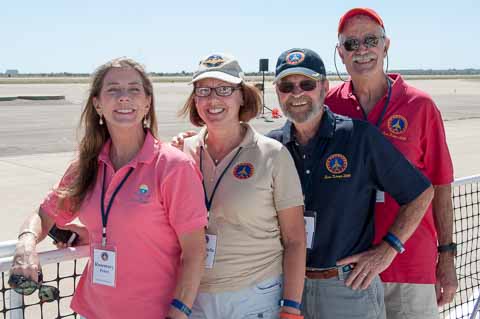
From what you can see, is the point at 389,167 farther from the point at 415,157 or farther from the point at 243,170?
the point at 243,170

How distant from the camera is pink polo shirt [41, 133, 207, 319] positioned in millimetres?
2322

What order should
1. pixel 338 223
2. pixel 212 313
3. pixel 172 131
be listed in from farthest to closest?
pixel 172 131, pixel 338 223, pixel 212 313

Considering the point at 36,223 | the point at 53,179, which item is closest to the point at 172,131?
the point at 53,179

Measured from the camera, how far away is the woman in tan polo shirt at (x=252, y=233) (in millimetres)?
2541

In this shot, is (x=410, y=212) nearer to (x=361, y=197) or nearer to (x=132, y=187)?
(x=361, y=197)

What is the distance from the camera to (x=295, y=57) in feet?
9.44

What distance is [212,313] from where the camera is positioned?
101 inches

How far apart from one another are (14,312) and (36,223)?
1.48 ft

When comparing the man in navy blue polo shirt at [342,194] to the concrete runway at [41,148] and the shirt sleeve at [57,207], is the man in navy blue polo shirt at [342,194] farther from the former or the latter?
the shirt sleeve at [57,207]

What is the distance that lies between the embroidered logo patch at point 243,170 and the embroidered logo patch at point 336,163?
1.52ft

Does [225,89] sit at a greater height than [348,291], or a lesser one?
greater

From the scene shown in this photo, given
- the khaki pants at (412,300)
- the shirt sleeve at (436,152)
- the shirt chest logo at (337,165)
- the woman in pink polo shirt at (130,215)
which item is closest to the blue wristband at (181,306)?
the woman in pink polo shirt at (130,215)

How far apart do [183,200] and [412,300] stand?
160cm

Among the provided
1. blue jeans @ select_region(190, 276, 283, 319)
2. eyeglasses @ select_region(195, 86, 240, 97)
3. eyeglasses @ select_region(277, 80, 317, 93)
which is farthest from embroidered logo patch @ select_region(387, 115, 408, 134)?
blue jeans @ select_region(190, 276, 283, 319)
